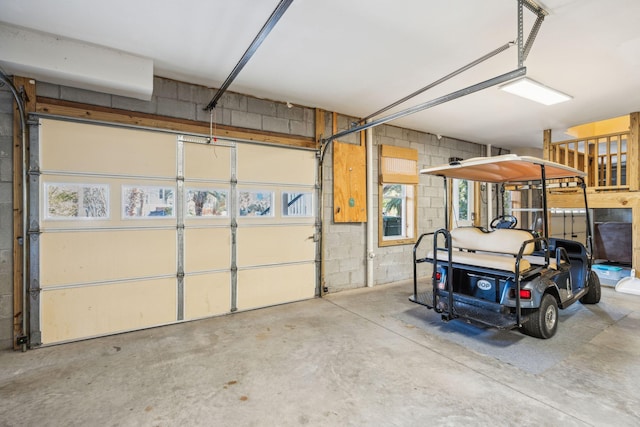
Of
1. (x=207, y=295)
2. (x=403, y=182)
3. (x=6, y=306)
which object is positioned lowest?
(x=207, y=295)

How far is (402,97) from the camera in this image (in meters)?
4.53

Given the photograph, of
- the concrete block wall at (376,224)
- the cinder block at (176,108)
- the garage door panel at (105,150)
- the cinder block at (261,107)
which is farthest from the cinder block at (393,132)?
the garage door panel at (105,150)

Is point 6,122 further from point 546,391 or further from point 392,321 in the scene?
point 546,391

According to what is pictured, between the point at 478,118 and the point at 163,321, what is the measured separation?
608 cm

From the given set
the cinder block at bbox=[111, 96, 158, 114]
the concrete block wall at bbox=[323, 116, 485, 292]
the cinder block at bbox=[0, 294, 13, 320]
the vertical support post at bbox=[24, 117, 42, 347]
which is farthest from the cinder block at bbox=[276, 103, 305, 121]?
the cinder block at bbox=[0, 294, 13, 320]

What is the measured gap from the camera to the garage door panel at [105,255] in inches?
127

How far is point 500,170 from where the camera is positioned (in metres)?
3.96

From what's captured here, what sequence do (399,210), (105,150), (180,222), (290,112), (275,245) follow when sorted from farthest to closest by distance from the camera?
(399,210) → (290,112) → (275,245) → (180,222) → (105,150)

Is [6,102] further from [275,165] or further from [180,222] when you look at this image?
[275,165]

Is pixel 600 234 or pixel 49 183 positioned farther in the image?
pixel 600 234

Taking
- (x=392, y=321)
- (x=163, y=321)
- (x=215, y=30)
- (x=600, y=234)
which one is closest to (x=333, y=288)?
(x=392, y=321)

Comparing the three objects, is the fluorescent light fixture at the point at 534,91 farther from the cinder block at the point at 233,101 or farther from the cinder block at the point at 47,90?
the cinder block at the point at 47,90

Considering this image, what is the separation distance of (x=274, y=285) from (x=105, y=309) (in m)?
2.10

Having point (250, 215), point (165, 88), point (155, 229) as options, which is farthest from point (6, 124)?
point (250, 215)
